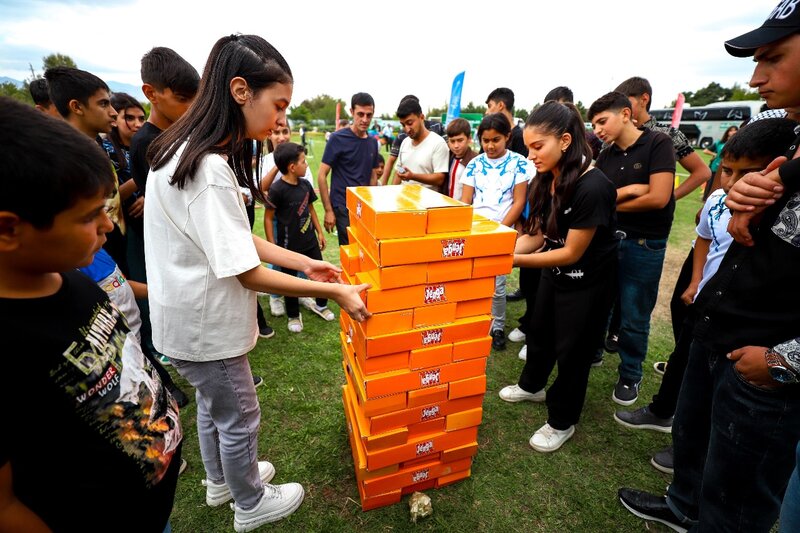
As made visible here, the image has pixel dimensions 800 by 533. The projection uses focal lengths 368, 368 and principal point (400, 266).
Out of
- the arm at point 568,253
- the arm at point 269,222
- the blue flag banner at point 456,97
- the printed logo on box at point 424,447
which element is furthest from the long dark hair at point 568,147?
the blue flag banner at point 456,97

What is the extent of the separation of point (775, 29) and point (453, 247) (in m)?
1.37

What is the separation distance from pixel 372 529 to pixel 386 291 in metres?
1.43

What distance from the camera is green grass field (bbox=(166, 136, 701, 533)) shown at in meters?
Result: 2.16

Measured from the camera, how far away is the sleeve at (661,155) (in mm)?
2893

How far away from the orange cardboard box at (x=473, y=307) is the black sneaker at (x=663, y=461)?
183 centimetres

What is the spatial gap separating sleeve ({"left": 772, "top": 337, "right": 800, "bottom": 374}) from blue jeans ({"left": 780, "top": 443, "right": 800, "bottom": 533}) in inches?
13.1

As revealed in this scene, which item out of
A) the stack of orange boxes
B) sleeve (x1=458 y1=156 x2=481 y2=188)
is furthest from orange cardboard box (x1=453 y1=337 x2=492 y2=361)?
sleeve (x1=458 y1=156 x2=481 y2=188)

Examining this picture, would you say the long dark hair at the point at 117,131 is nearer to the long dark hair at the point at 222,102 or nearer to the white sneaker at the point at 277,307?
the white sneaker at the point at 277,307

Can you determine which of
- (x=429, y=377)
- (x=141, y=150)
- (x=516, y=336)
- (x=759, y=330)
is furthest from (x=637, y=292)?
(x=141, y=150)

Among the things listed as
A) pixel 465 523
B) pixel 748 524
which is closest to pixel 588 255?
pixel 748 524

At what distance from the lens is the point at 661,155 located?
2922 millimetres

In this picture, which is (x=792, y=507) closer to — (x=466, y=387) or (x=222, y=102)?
(x=466, y=387)

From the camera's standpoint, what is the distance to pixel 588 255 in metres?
2.38

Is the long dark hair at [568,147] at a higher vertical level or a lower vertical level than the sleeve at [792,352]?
higher
